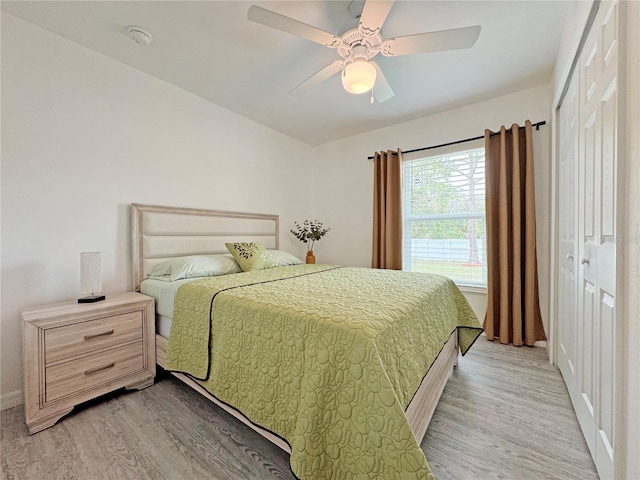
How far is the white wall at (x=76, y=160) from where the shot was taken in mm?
1716

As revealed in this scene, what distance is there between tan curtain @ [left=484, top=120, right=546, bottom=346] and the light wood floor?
33.4 inches

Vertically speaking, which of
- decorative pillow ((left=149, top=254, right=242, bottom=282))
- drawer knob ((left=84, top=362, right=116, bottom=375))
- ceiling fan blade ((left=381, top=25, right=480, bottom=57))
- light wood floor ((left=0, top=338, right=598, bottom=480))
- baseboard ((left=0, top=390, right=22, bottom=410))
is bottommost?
light wood floor ((left=0, top=338, right=598, bottom=480))

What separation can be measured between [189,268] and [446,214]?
111 inches

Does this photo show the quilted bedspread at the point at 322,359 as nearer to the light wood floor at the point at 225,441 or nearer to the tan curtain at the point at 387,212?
the light wood floor at the point at 225,441

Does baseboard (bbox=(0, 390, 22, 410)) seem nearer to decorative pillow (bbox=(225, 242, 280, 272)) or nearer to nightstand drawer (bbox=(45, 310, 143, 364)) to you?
nightstand drawer (bbox=(45, 310, 143, 364))

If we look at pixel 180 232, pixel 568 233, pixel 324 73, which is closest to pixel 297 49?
pixel 324 73

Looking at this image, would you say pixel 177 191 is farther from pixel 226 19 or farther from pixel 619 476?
pixel 619 476

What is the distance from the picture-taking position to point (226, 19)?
1.75 metres

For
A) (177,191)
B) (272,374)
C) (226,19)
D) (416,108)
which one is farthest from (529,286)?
(177,191)

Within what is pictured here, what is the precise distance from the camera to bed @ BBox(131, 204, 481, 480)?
0.92 m

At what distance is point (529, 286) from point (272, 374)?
2603 mm

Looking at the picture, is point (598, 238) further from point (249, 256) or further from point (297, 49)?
point (249, 256)

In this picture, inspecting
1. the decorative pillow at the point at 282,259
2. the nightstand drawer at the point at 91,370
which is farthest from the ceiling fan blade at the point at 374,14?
the nightstand drawer at the point at 91,370

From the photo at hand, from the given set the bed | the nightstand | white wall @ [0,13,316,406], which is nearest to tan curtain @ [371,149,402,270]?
the bed
